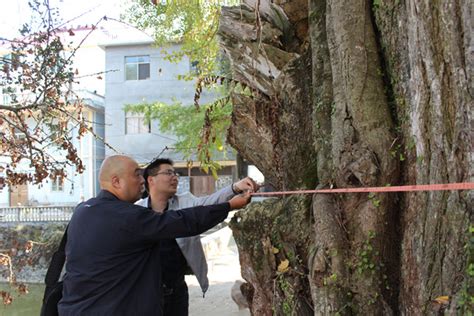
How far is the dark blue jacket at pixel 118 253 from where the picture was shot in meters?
2.77

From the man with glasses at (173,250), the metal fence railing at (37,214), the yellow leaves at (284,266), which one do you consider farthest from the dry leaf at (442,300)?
the metal fence railing at (37,214)

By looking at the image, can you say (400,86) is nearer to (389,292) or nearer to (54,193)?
(389,292)

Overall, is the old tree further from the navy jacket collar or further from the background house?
the background house

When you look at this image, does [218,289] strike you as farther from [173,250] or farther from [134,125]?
[134,125]

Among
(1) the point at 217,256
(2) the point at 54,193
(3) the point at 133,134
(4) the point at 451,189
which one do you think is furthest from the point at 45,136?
(2) the point at 54,193

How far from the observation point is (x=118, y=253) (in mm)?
2793

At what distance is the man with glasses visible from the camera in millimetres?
3680

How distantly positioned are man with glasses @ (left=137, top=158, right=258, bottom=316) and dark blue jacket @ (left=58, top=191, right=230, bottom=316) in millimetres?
737

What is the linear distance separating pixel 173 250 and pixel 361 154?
1.71m

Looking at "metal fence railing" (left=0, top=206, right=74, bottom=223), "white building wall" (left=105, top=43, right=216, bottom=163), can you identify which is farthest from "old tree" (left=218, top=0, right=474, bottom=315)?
"white building wall" (left=105, top=43, right=216, bottom=163)

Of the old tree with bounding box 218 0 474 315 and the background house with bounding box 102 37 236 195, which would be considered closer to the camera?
the old tree with bounding box 218 0 474 315

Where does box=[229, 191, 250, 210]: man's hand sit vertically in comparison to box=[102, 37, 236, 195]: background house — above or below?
below

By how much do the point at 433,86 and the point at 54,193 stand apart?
85.5 feet

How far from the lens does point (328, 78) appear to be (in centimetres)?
311
